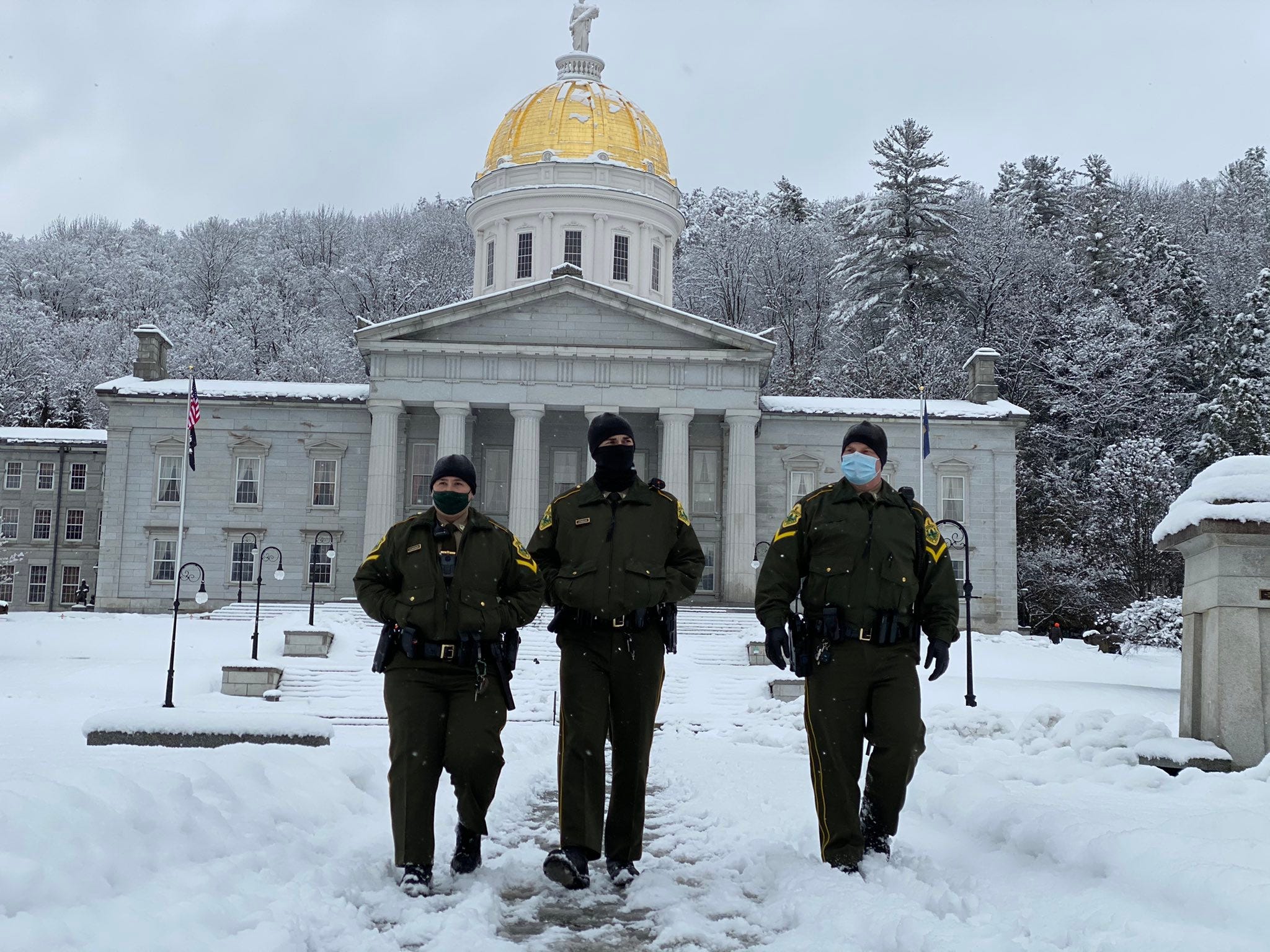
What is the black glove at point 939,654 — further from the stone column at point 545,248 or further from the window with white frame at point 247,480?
the stone column at point 545,248

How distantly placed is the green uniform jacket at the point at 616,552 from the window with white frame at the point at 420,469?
41.3 metres

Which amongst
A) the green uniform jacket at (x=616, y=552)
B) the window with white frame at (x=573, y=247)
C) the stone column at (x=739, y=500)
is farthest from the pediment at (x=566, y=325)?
the green uniform jacket at (x=616, y=552)

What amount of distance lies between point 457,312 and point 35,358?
1597 inches

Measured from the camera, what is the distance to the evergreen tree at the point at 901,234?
224ft

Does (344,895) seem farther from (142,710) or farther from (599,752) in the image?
(142,710)

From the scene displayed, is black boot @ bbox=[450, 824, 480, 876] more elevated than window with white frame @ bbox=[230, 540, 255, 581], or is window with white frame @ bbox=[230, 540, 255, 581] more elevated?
window with white frame @ bbox=[230, 540, 255, 581]

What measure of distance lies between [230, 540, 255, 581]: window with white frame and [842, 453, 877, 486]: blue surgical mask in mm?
42775

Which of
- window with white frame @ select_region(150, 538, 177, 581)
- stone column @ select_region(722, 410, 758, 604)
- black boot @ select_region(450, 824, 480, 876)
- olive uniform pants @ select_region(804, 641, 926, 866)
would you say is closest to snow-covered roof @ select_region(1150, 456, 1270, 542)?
olive uniform pants @ select_region(804, 641, 926, 866)

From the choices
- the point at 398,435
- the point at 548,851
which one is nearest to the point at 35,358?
the point at 398,435

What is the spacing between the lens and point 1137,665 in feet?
109

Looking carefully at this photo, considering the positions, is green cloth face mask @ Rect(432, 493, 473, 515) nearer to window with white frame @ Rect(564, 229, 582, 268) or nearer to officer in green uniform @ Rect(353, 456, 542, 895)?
officer in green uniform @ Rect(353, 456, 542, 895)

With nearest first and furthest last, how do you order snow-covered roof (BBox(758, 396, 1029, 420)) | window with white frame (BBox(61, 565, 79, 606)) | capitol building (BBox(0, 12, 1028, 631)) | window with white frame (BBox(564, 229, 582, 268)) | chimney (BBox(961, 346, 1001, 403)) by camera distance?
capitol building (BBox(0, 12, 1028, 631)) < snow-covered roof (BBox(758, 396, 1029, 420)) < chimney (BBox(961, 346, 1001, 403)) < window with white frame (BBox(564, 229, 582, 268)) < window with white frame (BBox(61, 565, 79, 606))

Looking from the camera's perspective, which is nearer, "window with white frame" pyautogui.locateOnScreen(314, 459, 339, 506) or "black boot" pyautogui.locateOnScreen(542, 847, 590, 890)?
"black boot" pyautogui.locateOnScreen(542, 847, 590, 890)

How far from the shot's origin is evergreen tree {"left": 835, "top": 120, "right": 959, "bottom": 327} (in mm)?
68188
